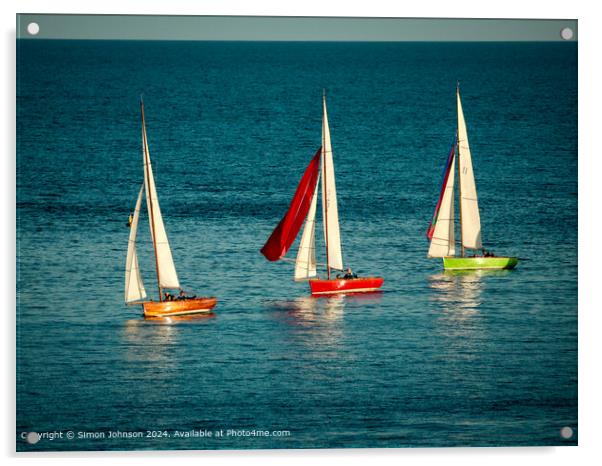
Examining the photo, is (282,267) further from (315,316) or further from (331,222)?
(315,316)

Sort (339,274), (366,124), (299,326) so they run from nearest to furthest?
1. (299,326)
2. (339,274)
3. (366,124)

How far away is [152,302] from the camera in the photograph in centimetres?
3123

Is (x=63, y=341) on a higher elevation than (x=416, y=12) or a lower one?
lower

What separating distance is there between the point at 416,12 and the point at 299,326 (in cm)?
541

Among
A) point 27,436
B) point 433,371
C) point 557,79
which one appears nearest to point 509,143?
point 557,79

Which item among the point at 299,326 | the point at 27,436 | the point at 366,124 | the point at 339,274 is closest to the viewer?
the point at 27,436

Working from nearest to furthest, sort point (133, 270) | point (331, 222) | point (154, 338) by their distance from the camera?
point (154, 338)
point (133, 270)
point (331, 222)

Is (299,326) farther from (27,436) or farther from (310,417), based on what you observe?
(27,436)

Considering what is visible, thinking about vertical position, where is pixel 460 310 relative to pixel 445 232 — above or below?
below

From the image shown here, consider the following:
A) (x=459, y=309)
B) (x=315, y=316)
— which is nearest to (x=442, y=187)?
(x=459, y=309)

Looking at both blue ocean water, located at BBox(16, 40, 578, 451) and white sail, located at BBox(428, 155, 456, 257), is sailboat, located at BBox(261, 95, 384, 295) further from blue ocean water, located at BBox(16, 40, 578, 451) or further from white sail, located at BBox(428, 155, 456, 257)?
white sail, located at BBox(428, 155, 456, 257)

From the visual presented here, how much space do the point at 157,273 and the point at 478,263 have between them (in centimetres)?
547

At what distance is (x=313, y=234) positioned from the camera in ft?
111

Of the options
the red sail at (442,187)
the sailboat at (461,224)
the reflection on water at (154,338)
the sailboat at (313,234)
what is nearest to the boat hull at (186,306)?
the reflection on water at (154,338)
